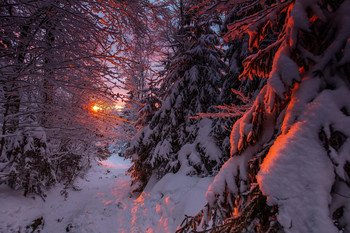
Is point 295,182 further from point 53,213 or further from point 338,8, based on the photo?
point 53,213

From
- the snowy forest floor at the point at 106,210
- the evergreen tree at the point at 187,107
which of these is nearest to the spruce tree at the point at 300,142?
the snowy forest floor at the point at 106,210

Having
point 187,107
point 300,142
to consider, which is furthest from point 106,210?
point 300,142

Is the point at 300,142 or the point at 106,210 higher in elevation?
the point at 300,142

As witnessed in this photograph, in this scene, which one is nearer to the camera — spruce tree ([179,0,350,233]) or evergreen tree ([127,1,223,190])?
spruce tree ([179,0,350,233])

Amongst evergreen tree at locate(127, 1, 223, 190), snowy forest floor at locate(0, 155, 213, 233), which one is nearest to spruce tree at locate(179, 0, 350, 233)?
snowy forest floor at locate(0, 155, 213, 233)

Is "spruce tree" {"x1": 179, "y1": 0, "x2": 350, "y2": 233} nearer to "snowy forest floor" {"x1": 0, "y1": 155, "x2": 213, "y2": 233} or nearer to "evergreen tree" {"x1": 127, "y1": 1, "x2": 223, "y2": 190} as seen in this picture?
"snowy forest floor" {"x1": 0, "y1": 155, "x2": 213, "y2": 233}

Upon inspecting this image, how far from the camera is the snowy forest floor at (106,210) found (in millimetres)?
4828

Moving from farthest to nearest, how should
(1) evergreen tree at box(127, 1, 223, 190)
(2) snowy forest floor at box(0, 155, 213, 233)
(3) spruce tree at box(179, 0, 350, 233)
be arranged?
(1) evergreen tree at box(127, 1, 223, 190)
(2) snowy forest floor at box(0, 155, 213, 233)
(3) spruce tree at box(179, 0, 350, 233)

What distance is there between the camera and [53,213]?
6.33 meters

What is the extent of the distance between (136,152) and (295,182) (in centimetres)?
870

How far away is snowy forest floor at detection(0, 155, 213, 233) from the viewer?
15.8ft

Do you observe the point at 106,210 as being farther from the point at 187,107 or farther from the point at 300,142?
the point at 300,142

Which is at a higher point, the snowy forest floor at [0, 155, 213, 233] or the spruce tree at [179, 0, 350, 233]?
the spruce tree at [179, 0, 350, 233]

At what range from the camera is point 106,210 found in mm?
7066
